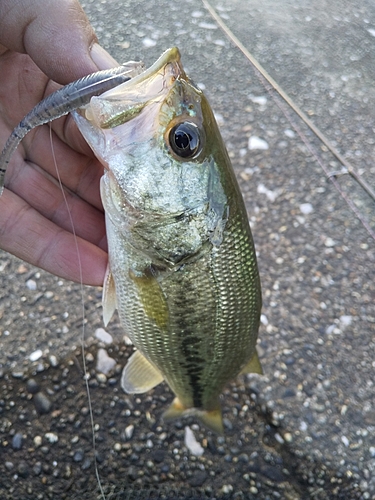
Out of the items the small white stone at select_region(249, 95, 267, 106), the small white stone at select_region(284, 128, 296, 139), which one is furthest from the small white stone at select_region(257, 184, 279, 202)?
the small white stone at select_region(249, 95, 267, 106)

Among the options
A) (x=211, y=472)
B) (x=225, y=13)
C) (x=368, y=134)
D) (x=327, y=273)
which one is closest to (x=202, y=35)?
(x=225, y=13)

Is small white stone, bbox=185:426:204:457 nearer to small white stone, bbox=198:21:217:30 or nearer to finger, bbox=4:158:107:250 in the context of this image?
finger, bbox=4:158:107:250

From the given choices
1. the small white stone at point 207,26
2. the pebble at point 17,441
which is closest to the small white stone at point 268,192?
the small white stone at point 207,26

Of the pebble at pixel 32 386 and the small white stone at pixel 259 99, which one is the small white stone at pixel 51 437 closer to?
the pebble at pixel 32 386

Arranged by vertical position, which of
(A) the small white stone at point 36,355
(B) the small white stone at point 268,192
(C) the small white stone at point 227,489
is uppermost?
(A) the small white stone at point 36,355

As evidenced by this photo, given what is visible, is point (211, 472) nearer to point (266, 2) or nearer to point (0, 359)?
point (0, 359)
